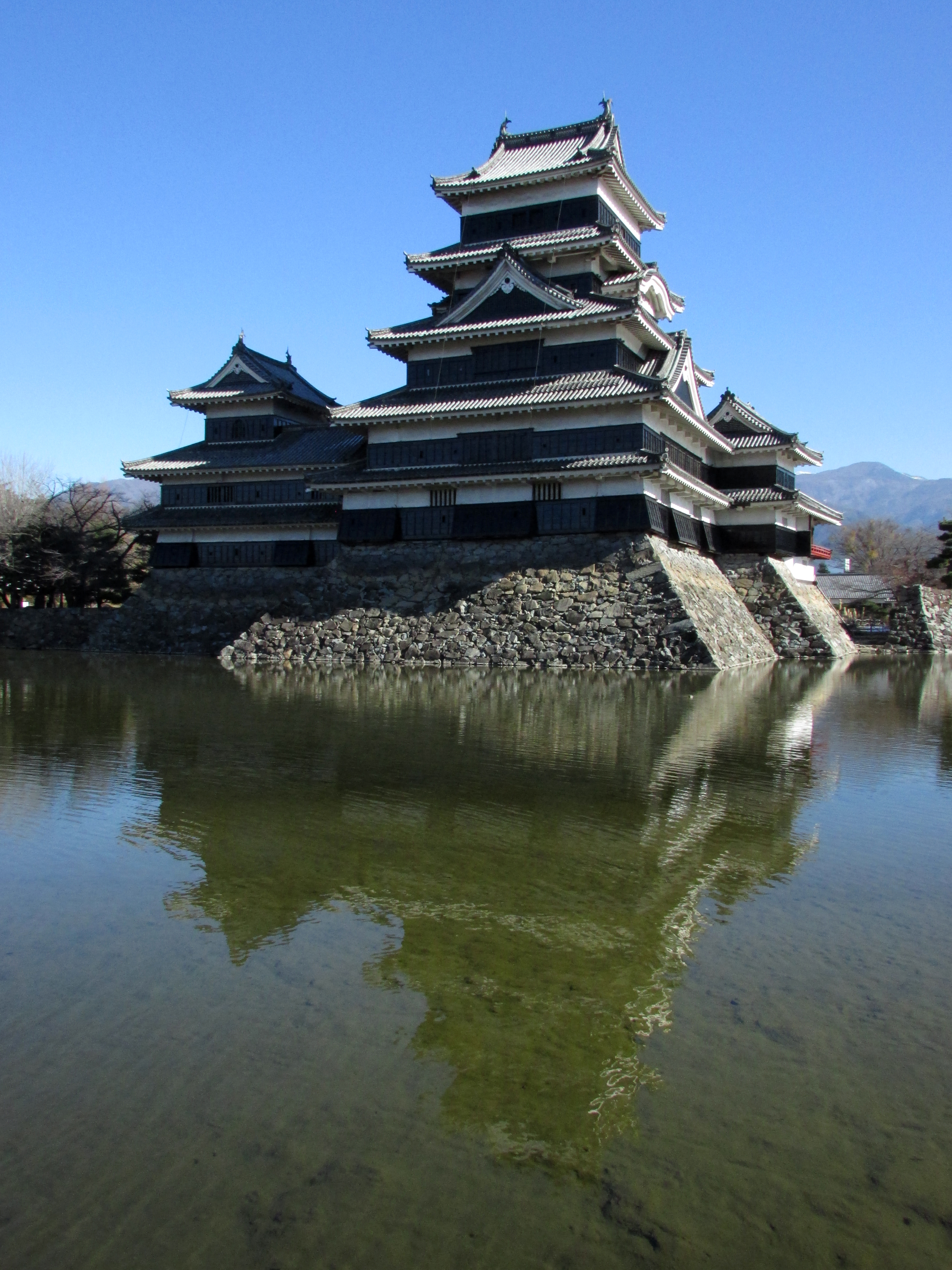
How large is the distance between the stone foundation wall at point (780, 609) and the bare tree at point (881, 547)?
45.7 m

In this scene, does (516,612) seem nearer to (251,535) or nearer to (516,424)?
(516,424)

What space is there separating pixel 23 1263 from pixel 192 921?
3.16m

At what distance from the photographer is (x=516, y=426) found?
3281 centimetres

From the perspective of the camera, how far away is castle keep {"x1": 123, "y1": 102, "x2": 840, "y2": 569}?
104 ft

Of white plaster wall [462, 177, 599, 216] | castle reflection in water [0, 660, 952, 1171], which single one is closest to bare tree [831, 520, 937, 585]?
white plaster wall [462, 177, 599, 216]

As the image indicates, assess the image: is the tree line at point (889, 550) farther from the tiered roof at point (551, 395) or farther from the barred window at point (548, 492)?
the barred window at point (548, 492)

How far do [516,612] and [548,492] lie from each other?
15.4ft

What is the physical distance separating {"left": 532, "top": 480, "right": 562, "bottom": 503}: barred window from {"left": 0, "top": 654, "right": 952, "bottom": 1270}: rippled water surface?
22185mm


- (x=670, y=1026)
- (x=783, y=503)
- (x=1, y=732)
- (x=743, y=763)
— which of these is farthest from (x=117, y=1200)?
(x=783, y=503)

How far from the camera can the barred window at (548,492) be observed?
3241 cm

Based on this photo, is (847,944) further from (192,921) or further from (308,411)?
(308,411)

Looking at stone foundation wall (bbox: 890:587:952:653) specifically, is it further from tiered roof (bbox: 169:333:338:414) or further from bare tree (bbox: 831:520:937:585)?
bare tree (bbox: 831:520:937:585)

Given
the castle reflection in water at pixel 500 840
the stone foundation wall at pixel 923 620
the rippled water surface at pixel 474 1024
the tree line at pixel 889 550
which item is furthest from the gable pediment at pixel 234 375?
the tree line at pixel 889 550

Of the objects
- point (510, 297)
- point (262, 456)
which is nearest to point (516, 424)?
point (510, 297)
